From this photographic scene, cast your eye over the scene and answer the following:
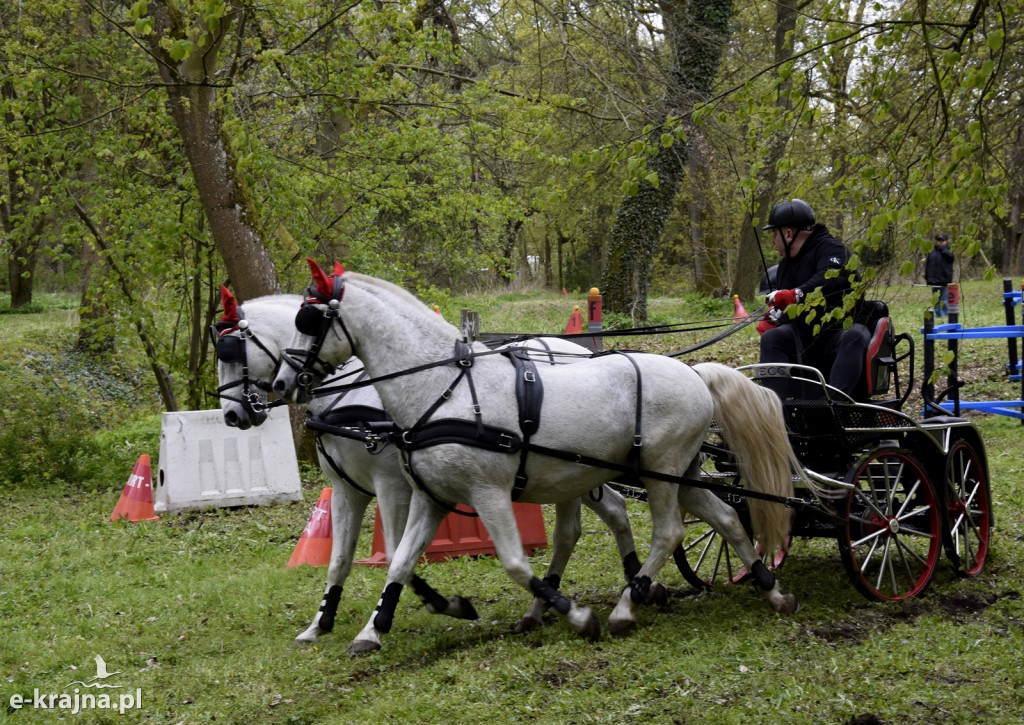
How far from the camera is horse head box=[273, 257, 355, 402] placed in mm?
4855

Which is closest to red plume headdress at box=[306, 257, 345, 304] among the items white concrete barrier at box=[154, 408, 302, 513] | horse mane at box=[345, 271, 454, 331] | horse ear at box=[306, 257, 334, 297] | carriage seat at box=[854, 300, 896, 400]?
horse ear at box=[306, 257, 334, 297]

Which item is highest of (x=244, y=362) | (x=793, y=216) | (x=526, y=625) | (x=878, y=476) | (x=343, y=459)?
(x=793, y=216)

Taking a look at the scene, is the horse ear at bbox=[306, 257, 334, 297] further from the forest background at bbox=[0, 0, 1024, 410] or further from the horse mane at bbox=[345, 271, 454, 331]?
the forest background at bbox=[0, 0, 1024, 410]

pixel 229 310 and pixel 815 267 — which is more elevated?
pixel 815 267

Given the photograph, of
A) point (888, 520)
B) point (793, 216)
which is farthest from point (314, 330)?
point (888, 520)

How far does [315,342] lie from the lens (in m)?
4.89

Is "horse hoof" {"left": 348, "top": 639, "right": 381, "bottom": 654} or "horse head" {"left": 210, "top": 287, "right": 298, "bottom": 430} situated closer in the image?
"horse hoof" {"left": 348, "top": 639, "right": 381, "bottom": 654}

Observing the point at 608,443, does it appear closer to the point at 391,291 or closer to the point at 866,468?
the point at 391,291

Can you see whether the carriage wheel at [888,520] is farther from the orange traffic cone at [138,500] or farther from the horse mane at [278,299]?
the orange traffic cone at [138,500]

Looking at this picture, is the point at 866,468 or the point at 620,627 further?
the point at 866,468

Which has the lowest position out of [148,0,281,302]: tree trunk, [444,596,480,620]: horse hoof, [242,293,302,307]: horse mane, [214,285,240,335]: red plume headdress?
[444,596,480,620]: horse hoof

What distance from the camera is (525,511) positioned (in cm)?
713

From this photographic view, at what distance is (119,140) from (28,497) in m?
3.80

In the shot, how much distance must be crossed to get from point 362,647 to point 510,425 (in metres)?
1.37
